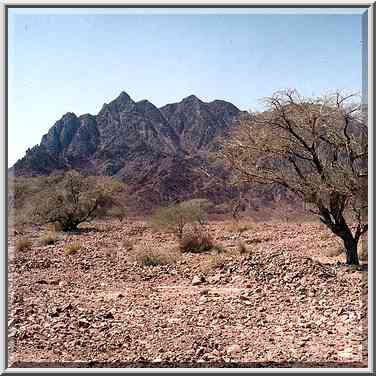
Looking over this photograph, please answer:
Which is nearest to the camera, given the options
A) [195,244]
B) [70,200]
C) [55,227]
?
[195,244]

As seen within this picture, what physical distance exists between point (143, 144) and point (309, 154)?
46233mm

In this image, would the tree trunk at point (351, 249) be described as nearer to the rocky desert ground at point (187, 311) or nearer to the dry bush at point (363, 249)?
the rocky desert ground at point (187, 311)

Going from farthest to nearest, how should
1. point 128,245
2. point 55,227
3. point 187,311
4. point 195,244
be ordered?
point 55,227, point 128,245, point 195,244, point 187,311

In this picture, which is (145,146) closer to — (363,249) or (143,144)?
(143,144)

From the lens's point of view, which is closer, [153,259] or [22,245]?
[153,259]

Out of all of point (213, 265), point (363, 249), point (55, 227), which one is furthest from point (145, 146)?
point (363, 249)

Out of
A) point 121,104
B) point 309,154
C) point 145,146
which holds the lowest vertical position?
point 309,154

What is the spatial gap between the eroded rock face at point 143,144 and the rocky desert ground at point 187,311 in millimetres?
34049

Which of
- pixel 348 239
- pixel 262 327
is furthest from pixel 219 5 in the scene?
pixel 348 239

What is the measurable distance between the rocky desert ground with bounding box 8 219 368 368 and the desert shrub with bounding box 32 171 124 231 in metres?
8.74

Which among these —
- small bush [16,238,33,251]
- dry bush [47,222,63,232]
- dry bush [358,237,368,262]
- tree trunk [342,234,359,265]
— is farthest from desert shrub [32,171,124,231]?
tree trunk [342,234,359,265]

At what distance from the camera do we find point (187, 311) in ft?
22.0

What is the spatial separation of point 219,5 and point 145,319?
372 centimetres

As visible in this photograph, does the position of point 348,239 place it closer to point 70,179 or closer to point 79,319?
point 79,319
